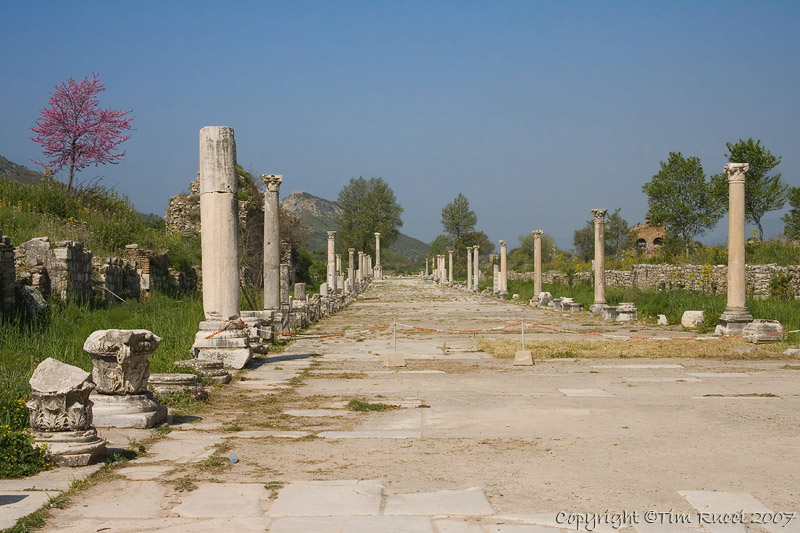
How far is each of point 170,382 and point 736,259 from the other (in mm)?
13898

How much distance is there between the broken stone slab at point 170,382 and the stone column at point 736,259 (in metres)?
12.8

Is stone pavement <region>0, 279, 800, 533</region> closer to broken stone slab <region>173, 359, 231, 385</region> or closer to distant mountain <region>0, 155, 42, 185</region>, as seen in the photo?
broken stone slab <region>173, 359, 231, 385</region>

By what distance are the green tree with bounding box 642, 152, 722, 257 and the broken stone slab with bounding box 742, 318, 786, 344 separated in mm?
44079

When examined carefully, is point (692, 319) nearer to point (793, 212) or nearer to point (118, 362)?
point (118, 362)

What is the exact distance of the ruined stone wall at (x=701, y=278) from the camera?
24719mm

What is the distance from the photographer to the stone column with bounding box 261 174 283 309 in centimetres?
2030

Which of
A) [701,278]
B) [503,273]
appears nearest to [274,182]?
[701,278]

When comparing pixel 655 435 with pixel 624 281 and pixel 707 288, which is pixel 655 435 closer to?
pixel 707 288

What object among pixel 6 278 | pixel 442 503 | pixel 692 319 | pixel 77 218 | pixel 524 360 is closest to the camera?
pixel 442 503

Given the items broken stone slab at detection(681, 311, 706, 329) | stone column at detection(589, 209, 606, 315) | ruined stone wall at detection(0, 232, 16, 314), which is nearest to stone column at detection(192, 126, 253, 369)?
ruined stone wall at detection(0, 232, 16, 314)

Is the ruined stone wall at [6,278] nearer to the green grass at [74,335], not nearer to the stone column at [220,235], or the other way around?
the green grass at [74,335]

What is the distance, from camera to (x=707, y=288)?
28.7 m

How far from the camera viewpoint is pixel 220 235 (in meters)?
13.5

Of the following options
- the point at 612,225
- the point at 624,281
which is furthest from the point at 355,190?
the point at 624,281
